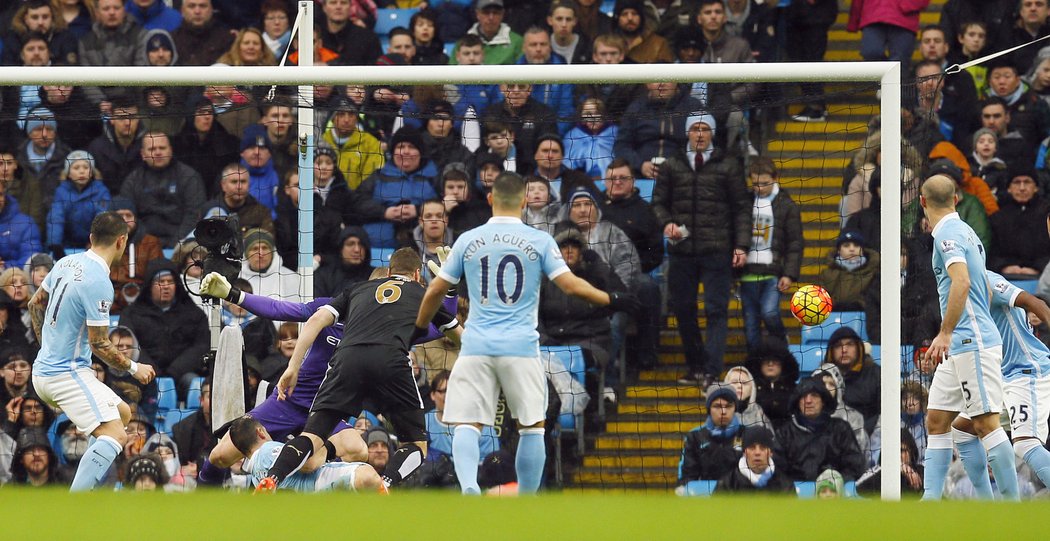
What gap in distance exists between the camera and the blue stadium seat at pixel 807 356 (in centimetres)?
1073

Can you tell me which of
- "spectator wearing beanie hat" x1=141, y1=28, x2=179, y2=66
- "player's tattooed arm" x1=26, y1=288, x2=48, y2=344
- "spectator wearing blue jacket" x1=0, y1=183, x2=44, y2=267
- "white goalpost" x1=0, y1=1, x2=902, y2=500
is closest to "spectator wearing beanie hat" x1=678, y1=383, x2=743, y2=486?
"white goalpost" x1=0, y1=1, x2=902, y2=500

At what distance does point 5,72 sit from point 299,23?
6.36 ft

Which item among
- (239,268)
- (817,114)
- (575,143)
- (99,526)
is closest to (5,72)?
(239,268)

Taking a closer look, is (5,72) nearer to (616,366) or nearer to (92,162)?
(92,162)

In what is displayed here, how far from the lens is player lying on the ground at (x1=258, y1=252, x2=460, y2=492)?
8.73 meters

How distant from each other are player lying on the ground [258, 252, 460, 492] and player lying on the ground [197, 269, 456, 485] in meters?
0.20

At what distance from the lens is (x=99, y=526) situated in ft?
14.5

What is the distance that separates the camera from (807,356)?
10828mm

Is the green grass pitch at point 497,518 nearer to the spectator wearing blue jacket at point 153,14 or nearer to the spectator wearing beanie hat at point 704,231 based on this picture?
the spectator wearing beanie hat at point 704,231

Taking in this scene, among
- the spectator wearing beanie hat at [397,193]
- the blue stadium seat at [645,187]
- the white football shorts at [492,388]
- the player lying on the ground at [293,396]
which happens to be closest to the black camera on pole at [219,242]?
the player lying on the ground at [293,396]

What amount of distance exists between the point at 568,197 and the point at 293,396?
2.63 metres

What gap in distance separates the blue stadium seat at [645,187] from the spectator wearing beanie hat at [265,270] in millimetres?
2754

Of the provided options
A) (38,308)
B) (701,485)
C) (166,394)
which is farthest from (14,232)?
(701,485)

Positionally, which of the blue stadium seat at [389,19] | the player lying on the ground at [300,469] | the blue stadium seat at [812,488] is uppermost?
the blue stadium seat at [389,19]
